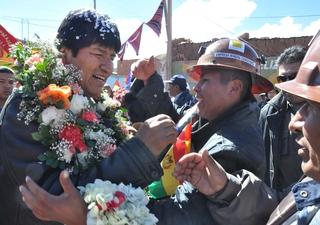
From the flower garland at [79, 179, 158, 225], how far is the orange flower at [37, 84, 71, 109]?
526mm

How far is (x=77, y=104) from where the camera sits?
7.02 ft

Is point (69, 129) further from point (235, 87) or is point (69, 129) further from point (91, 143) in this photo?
point (235, 87)

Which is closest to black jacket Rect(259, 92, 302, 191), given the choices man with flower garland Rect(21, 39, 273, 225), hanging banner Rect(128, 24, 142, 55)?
man with flower garland Rect(21, 39, 273, 225)

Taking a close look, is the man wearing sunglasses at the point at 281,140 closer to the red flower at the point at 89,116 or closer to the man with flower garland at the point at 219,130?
the man with flower garland at the point at 219,130

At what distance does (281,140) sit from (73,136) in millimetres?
2693

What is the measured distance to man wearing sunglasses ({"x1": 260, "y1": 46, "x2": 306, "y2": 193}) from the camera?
157 inches

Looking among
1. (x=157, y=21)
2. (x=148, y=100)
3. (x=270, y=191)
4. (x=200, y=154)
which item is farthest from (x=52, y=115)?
(x=157, y=21)

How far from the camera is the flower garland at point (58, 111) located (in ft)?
6.26

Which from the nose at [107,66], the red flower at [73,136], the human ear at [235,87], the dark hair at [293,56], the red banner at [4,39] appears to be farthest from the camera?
the red banner at [4,39]

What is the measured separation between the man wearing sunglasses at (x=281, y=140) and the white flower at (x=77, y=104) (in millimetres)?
2415

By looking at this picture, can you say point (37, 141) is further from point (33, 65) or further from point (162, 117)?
point (162, 117)

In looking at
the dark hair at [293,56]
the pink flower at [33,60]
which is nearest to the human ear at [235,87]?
the pink flower at [33,60]

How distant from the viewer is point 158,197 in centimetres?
225

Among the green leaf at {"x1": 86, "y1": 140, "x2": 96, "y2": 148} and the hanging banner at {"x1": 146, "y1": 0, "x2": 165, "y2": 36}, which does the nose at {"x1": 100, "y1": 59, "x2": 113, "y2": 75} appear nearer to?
the green leaf at {"x1": 86, "y1": 140, "x2": 96, "y2": 148}
